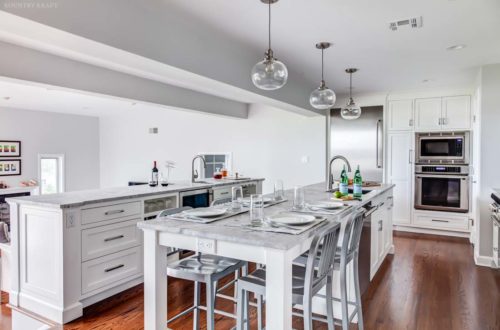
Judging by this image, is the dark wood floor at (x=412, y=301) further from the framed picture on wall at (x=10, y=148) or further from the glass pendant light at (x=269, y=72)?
the framed picture on wall at (x=10, y=148)

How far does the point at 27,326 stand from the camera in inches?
102

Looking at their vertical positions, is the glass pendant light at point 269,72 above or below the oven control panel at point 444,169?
above

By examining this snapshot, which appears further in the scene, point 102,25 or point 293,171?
point 293,171

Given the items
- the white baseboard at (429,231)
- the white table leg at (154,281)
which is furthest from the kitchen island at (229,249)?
the white baseboard at (429,231)

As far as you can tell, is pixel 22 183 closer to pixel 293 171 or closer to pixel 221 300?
pixel 293 171

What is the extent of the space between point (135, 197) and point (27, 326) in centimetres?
128

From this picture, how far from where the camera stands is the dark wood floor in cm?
258

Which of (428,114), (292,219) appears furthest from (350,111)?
(292,219)

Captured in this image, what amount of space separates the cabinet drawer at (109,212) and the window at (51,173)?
5.80 meters

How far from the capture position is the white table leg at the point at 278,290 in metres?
1.54

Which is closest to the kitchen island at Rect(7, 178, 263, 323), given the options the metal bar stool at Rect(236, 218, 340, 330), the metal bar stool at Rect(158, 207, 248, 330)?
the metal bar stool at Rect(158, 207, 248, 330)

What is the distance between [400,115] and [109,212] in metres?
4.79

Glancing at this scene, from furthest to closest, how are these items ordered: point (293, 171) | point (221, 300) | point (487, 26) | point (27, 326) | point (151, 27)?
point (293, 171)
point (221, 300)
point (487, 26)
point (27, 326)
point (151, 27)

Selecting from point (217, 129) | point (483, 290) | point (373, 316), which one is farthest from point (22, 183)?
point (483, 290)
